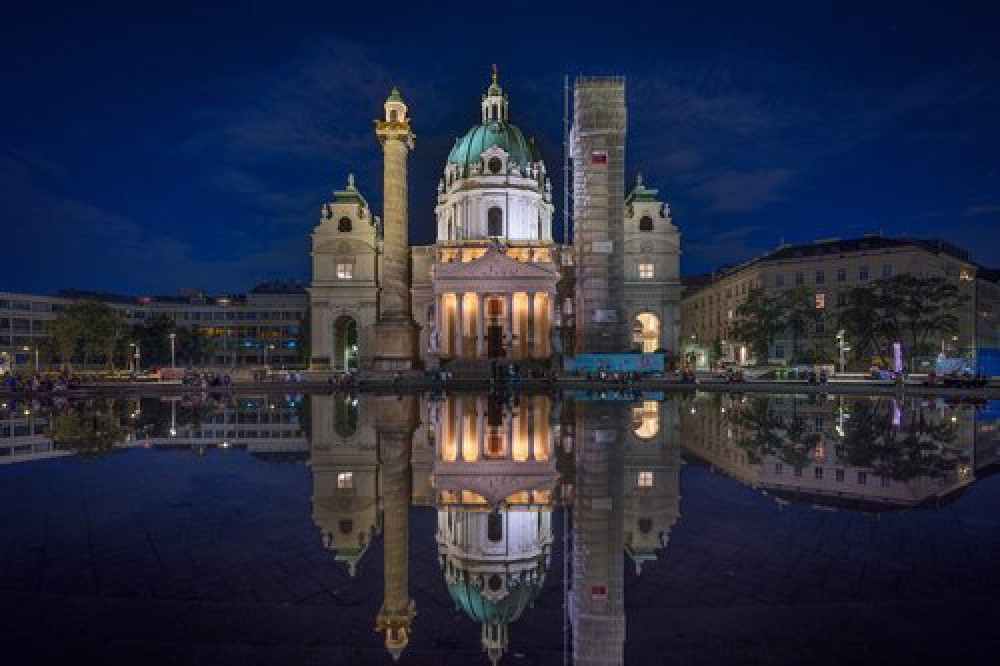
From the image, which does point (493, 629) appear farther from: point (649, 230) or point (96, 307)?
point (96, 307)

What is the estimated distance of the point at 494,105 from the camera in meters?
80.6

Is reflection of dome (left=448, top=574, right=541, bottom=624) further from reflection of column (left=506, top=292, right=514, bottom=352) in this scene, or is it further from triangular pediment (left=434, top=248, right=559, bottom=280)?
triangular pediment (left=434, top=248, right=559, bottom=280)

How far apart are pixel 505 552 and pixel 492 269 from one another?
56820 mm

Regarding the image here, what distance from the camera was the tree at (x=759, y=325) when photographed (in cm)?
6681

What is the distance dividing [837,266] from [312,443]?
243 feet

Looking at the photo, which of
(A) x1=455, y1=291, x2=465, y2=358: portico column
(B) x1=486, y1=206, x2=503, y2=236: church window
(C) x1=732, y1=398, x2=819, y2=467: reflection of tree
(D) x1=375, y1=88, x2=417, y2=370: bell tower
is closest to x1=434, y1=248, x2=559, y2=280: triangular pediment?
(A) x1=455, y1=291, x2=465, y2=358: portico column

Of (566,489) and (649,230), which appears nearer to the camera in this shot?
(566,489)

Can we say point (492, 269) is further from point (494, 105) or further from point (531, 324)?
point (494, 105)

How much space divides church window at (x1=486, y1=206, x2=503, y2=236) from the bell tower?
1437 cm

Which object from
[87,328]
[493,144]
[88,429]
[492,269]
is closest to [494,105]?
[493,144]

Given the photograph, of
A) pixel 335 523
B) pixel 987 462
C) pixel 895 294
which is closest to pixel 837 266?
pixel 895 294

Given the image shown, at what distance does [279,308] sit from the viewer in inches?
5032

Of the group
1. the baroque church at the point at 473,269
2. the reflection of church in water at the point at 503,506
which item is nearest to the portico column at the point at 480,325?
the baroque church at the point at 473,269

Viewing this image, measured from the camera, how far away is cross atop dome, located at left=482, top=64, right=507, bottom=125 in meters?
79.9
